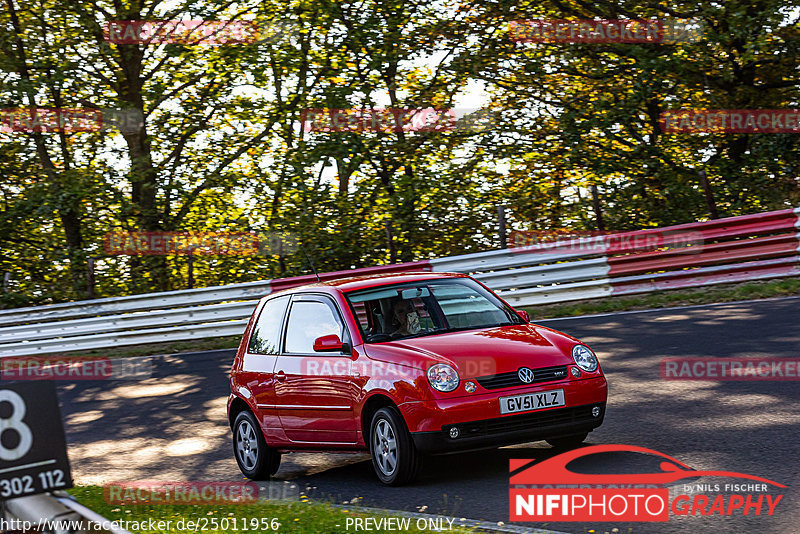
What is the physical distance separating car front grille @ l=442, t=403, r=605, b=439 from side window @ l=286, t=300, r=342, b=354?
5.08ft

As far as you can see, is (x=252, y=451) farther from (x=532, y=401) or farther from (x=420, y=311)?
(x=532, y=401)

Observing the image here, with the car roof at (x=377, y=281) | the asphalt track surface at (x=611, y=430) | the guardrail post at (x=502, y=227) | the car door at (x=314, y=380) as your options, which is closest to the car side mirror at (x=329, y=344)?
the car door at (x=314, y=380)

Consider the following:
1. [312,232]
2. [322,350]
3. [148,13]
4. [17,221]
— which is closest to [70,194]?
[17,221]

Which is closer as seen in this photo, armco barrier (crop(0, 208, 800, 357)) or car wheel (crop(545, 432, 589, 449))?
car wheel (crop(545, 432, 589, 449))

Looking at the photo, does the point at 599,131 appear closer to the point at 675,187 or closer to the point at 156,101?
the point at 675,187

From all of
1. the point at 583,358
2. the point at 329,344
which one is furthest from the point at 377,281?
the point at 583,358

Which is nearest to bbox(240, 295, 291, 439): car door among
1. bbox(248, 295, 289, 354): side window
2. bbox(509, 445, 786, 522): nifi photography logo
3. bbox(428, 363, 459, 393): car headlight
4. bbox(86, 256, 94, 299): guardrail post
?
bbox(248, 295, 289, 354): side window

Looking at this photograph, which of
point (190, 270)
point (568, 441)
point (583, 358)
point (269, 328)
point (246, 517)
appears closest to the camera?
point (246, 517)

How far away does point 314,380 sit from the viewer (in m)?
8.22

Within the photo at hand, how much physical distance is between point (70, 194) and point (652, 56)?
13.4 meters

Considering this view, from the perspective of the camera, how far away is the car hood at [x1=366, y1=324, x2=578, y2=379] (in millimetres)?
7227

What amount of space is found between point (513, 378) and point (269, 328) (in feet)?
8.96

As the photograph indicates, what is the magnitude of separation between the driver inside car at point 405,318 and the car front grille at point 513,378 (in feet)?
3.39

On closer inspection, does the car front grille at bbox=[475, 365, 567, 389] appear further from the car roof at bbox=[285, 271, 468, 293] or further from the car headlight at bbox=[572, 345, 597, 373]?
the car roof at bbox=[285, 271, 468, 293]
